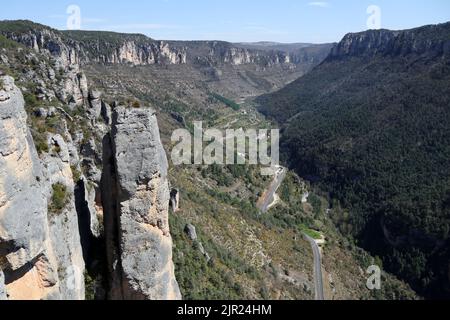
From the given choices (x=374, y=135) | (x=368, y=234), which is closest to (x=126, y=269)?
(x=368, y=234)

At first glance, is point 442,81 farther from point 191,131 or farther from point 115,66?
point 115,66

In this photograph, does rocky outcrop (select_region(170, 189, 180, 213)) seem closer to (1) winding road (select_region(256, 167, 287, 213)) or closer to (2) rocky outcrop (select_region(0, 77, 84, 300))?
(2) rocky outcrop (select_region(0, 77, 84, 300))

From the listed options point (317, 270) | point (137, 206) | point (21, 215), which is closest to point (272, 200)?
point (317, 270)

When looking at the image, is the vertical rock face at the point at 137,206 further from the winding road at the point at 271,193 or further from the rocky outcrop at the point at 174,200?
the winding road at the point at 271,193

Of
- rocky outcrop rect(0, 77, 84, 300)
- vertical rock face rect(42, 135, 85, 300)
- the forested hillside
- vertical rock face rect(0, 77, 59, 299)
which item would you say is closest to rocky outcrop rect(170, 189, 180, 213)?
vertical rock face rect(42, 135, 85, 300)

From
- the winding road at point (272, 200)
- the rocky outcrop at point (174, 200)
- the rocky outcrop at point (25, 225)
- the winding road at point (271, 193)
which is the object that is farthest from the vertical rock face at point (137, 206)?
the winding road at point (271, 193)

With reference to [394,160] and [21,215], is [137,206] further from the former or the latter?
[394,160]
